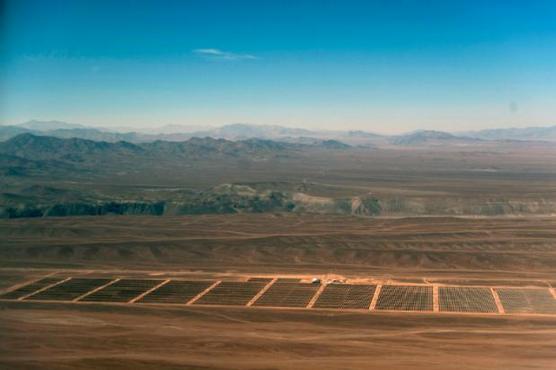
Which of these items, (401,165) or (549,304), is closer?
(549,304)

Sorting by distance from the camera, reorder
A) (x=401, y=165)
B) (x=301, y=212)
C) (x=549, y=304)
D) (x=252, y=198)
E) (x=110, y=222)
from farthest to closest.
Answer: (x=401, y=165)
(x=252, y=198)
(x=301, y=212)
(x=110, y=222)
(x=549, y=304)

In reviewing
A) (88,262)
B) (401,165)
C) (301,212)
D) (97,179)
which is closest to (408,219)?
(301,212)

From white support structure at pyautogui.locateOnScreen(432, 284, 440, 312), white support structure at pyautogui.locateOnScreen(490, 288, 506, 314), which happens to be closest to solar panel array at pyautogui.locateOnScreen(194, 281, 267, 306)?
white support structure at pyautogui.locateOnScreen(432, 284, 440, 312)

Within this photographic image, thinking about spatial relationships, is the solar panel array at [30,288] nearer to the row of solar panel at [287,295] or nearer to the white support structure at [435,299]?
the row of solar panel at [287,295]

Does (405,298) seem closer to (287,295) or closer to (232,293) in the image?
(287,295)

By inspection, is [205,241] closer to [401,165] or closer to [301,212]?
[301,212]
